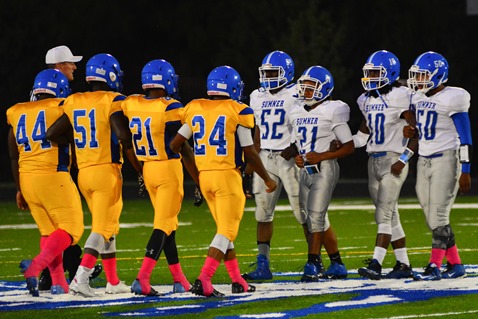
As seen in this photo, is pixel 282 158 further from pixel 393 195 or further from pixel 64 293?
pixel 64 293

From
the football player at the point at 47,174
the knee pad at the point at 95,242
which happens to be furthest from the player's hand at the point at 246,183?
the football player at the point at 47,174

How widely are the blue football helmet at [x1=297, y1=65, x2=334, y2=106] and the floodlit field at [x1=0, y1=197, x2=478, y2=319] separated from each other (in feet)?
5.37

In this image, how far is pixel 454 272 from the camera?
1102 centimetres

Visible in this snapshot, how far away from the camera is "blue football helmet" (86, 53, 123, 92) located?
10.4 metres

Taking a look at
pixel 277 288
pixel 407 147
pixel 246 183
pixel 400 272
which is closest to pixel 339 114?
pixel 407 147

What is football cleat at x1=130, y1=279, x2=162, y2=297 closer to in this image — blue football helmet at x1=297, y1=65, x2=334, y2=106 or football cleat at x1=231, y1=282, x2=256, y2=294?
football cleat at x1=231, y1=282, x2=256, y2=294

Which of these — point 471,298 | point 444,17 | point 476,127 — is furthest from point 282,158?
point 444,17

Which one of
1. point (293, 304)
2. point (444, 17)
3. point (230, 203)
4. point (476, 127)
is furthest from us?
point (444, 17)

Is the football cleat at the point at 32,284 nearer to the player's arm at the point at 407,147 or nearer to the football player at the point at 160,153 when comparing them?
the football player at the point at 160,153

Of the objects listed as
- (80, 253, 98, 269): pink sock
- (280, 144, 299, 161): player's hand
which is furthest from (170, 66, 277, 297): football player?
(280, 144, 299, 161): player's hand

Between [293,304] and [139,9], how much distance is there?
36.2m

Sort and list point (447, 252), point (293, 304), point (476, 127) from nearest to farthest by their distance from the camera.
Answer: point (293, 304) → point (447, 252) → point (476, 127)

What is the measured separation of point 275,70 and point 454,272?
2.50m

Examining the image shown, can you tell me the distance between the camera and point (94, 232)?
10.2m
